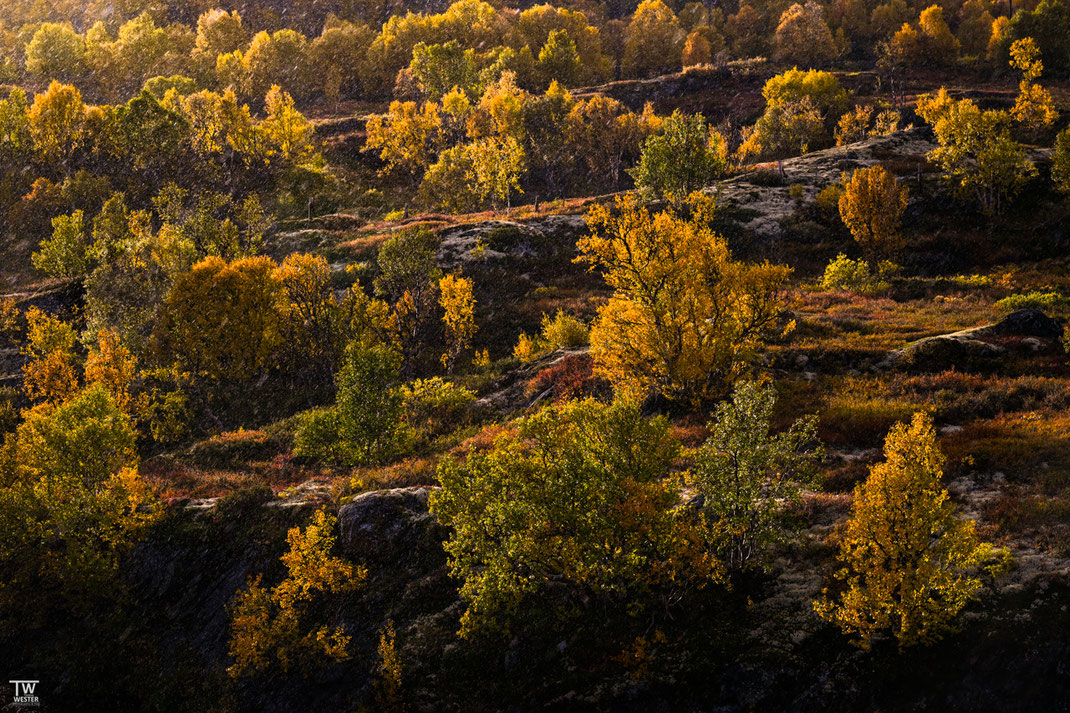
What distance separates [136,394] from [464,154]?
5465 centimetres

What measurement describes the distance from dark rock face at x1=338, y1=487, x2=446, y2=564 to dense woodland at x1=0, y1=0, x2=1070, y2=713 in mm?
143

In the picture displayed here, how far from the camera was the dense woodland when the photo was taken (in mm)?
17578

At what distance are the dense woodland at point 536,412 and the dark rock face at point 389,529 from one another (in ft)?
0.47

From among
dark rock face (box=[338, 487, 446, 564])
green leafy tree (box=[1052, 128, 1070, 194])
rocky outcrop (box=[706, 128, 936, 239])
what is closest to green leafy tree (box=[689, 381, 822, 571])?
dark rock face (box=[338, 487, 446, 564])

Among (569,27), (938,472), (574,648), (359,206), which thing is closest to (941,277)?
(938,472)

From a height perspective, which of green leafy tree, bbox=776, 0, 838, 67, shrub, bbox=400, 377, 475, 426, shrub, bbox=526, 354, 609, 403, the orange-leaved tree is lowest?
shrub, bbox=400, 377, 475, 426

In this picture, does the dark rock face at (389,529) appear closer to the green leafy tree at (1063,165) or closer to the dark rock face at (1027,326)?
the dark rock face at (1027,326)

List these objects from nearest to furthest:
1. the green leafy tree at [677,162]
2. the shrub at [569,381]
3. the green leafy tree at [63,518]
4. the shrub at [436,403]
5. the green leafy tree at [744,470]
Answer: the green leafy tree at [744,470] < the green leafy tree at [63,518] < the shrub at [569,381] < the shrub at [436,403] < the green leafy tree at [677,162]

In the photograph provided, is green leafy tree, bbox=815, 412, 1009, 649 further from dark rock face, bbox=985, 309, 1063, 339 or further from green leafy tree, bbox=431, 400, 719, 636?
dark rock face, bbox=985, 309, 1063, 339

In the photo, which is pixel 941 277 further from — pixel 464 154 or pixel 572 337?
pixel 464 154

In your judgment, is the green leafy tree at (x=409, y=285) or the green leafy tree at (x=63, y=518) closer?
the green leafy tree at (x=63, y=518)

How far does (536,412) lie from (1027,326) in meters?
29.3

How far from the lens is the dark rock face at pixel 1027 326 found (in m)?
34.8

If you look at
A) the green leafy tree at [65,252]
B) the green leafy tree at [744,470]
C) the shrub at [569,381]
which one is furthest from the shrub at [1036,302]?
the green leafy tree at [65,252]
